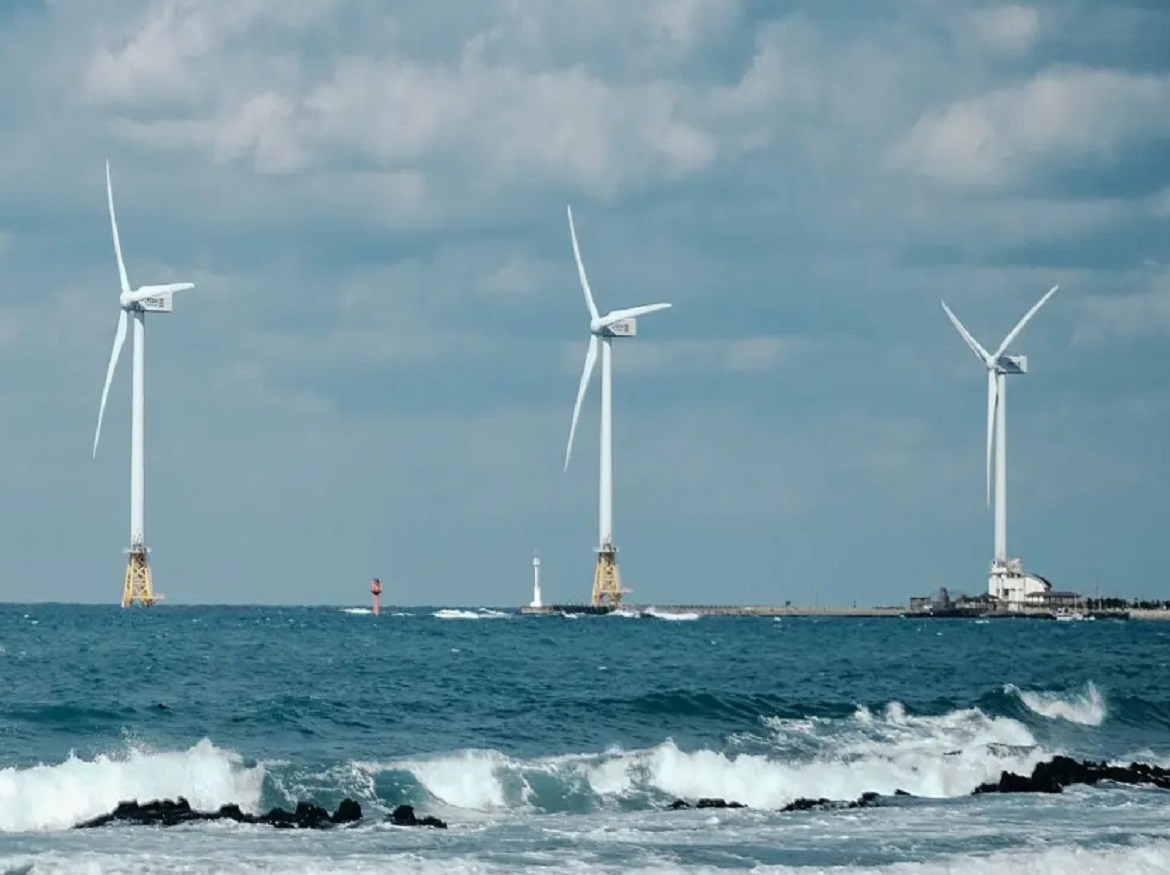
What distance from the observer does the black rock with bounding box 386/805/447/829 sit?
42.2 metres

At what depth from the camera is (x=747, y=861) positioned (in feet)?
125

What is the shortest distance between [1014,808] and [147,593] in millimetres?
153952

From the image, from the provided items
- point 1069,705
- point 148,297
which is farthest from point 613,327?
point 1069,705

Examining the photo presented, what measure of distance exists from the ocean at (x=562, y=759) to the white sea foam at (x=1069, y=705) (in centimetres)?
18

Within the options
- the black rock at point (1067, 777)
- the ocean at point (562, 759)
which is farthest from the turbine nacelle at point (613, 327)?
the black rock at point (1067, 777)

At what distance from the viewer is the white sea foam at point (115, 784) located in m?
41.9

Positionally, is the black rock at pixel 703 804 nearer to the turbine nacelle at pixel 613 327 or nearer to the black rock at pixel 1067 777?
the black rock at pixel 1067 777

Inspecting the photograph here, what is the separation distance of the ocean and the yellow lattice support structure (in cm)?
9768

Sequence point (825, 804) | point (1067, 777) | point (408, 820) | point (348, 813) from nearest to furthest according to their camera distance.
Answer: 1. point (408, 820)
2. point (348, 813)
3. point (825, 804)
4. point (1067, 777)

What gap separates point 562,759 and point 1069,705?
2925 cm

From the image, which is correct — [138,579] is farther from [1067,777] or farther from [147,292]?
[1067,777]

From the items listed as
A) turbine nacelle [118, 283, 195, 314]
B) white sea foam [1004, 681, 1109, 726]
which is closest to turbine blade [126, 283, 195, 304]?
turbine nacelle [118, 283, 195, 314]

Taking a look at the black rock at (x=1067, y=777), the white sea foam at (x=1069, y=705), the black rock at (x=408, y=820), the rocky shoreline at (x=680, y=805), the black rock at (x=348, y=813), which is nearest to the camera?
the rocky shoreline at (x=680, y=805)

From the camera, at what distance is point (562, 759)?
5169 centimetres
